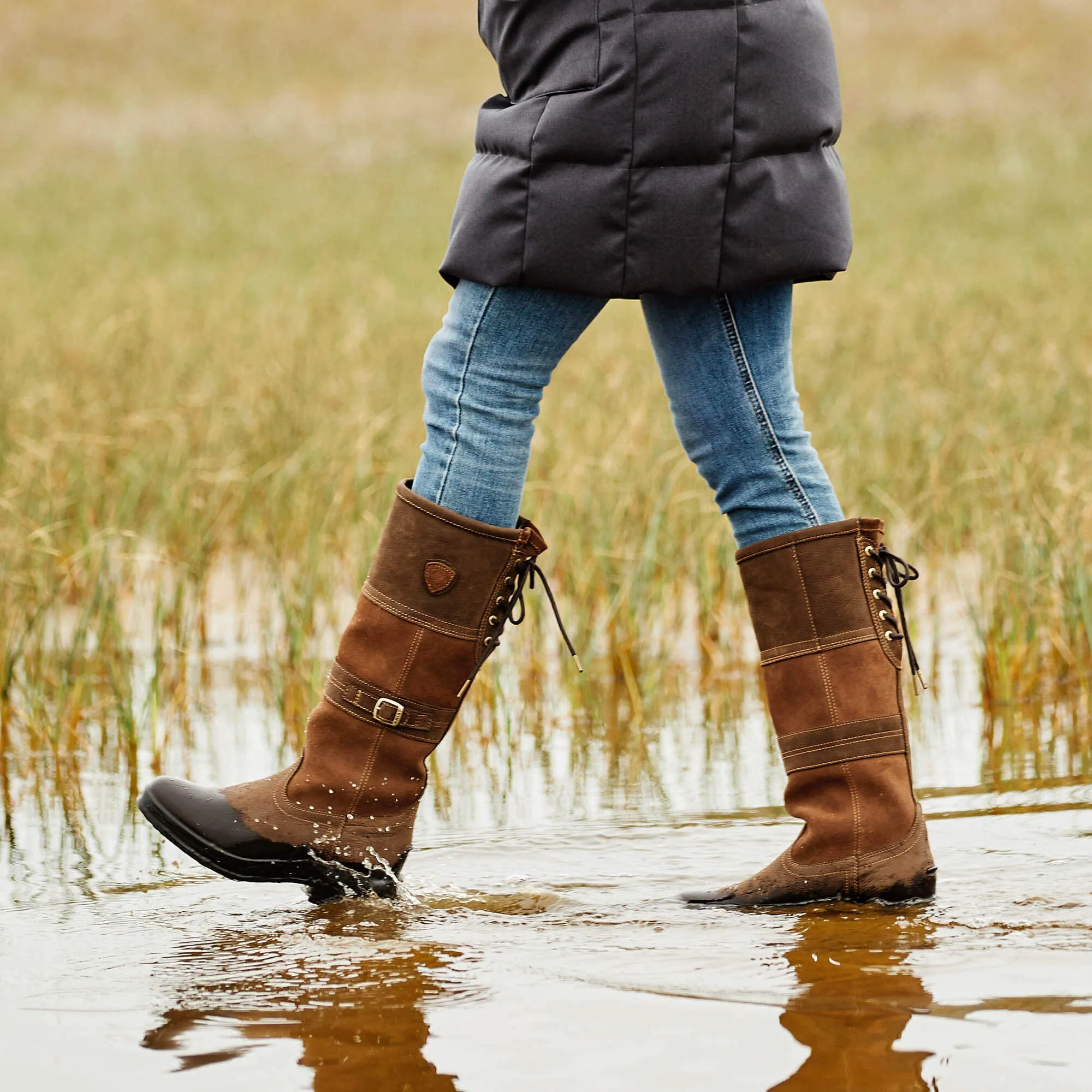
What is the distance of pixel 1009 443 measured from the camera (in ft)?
16.2

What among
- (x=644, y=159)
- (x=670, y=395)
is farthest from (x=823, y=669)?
(x=644, y=159)

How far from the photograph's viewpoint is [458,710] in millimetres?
2338

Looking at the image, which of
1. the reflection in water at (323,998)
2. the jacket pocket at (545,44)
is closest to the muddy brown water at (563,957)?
the reflection in water at (323,998)

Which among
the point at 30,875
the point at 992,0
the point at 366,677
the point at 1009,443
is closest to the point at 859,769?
the point at 366,677

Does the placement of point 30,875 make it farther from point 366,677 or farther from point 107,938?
point 366,677

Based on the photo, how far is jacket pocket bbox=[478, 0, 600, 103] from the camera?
84.4 inches

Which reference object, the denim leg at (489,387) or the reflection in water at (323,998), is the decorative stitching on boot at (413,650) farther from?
the reflection in water at (323,998)

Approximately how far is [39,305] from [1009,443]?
6124mm

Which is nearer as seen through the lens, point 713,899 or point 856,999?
point 856,999

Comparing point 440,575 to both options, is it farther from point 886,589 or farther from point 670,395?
point 886,589

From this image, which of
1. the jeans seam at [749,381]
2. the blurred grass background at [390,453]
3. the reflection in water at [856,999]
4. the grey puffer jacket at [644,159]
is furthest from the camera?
the blurred grass background at [390,453]

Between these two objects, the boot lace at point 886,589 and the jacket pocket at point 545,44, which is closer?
the jacket pocket at point 545,44

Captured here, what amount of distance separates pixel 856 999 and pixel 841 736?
1.64 ft

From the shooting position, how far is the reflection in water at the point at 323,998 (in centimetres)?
173
